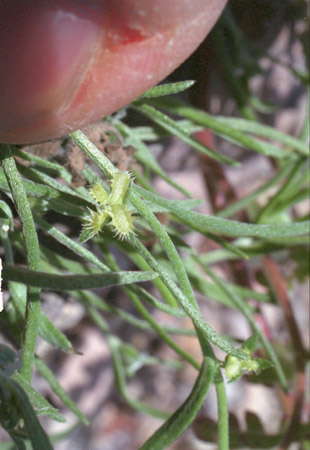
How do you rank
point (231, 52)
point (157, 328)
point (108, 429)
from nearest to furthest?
point (157, 328) → point (231, 52) → point (108, 429)

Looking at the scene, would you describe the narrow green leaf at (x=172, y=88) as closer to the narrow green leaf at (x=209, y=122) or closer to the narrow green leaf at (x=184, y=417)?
the narrow green leaf at (x=209, y=122)

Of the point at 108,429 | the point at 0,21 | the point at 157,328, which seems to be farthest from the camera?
the point at 108,429

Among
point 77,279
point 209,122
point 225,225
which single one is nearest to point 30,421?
point 77,279

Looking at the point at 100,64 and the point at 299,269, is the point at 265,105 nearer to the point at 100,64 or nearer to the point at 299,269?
the point at 299,269

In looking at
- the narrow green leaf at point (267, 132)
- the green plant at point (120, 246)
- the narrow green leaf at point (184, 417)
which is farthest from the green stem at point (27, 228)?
the narrow green leaf at point (267, 132)

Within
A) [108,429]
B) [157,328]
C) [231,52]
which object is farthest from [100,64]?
[108,429]

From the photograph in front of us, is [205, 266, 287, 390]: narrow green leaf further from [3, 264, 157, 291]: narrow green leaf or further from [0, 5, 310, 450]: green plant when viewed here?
[3, 264, 157, 291]: narrow green leaf

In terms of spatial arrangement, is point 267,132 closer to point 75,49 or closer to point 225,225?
point 225,225
